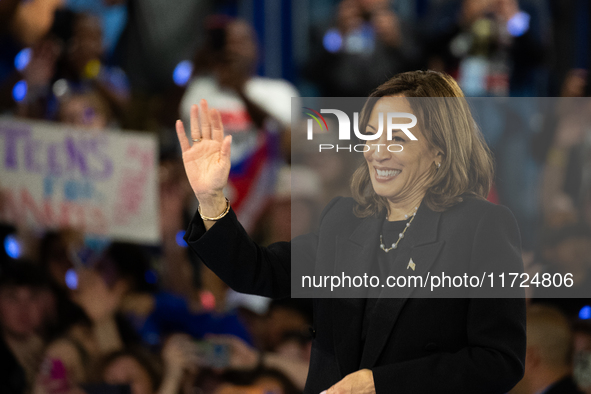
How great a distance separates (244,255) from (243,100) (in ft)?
5.59

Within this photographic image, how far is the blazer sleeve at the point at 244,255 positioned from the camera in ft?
3.81

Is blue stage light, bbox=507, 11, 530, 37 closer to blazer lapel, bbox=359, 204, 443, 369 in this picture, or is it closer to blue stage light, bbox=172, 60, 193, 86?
blue stage light, bbox=172, 60, 193, 86

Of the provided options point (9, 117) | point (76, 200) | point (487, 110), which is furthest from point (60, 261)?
point (487, 110)

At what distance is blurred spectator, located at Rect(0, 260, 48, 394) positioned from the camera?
2.94 meters

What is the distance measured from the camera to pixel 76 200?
9.71 ft

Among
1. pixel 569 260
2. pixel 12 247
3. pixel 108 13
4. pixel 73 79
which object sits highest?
pixel 108 13

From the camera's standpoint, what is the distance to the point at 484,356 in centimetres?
106

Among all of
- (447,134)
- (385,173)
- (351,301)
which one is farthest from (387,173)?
(351,301)

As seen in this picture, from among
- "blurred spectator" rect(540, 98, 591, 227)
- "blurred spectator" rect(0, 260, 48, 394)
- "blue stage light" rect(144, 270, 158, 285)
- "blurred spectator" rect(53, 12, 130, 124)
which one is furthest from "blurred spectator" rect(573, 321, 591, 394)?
"blurred spectator" rect(0, 260, 48, 394)

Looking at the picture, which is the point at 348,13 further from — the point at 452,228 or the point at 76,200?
the point at 452,228

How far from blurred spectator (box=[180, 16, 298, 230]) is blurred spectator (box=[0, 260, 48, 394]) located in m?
1.05

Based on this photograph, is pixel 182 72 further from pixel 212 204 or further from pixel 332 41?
pixel 212 204

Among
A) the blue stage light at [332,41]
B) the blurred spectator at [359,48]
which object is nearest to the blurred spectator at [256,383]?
the blurred spectator at [359,48]

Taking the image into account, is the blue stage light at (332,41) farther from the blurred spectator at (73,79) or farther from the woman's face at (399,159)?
the woman's face at (399,159)
